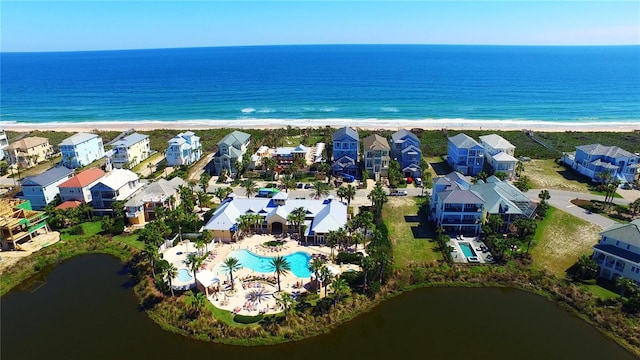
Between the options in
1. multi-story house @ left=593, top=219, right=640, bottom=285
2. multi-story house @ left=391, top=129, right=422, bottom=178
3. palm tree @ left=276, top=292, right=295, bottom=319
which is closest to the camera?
palm tree @ left=276, top=292, right=295, bottom=319

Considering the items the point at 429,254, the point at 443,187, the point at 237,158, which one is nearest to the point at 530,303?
the point at 429,254

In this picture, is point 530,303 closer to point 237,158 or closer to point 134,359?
point 134,359

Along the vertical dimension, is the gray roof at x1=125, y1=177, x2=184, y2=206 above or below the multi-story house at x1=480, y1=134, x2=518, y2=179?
below

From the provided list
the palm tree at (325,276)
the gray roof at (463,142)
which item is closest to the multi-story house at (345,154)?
the gray roof at (463,142)

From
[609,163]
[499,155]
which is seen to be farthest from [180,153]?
[609,163]

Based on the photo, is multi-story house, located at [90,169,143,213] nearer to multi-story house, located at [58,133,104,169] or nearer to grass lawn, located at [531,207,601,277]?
multi-story house, located at [58,133,104,169]

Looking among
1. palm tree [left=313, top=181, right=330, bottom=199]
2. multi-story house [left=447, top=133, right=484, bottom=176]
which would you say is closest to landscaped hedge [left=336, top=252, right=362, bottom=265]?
palm tree [left=313, top=181, right=330, bottom=199]
